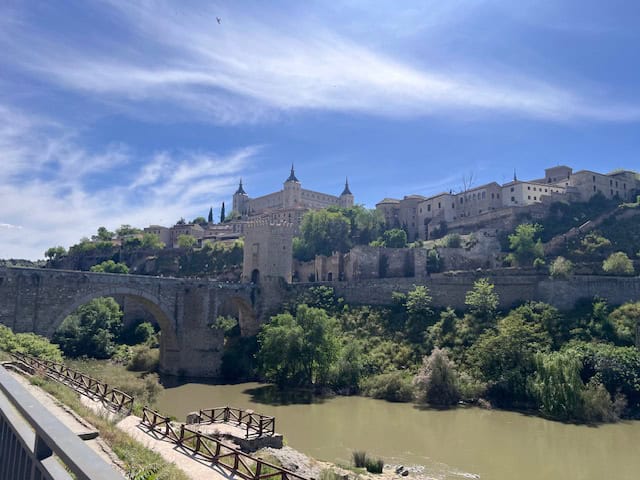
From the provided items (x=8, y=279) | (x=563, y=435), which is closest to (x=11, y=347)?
(x=8, y=279)

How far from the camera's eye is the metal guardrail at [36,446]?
Result: 2475 mm

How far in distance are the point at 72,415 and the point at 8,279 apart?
2080cm

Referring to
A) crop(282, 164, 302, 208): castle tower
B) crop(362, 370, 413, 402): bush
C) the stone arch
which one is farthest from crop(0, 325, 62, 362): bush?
crop(282, 164, 302, 208): castle tower

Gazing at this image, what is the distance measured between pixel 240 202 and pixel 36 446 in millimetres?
Answer: 125382

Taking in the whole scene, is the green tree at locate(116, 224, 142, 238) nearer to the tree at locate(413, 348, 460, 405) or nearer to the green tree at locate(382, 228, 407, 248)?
the green tree at locate(382, 228, 407, 248)

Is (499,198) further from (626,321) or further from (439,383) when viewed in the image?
(439,383)

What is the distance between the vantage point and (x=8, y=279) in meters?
28.9

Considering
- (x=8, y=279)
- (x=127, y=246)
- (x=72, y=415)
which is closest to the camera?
(x=72, y=415)

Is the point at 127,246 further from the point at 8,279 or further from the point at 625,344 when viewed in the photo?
the point at 625,344

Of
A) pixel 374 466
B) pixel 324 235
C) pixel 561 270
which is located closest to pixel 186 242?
pixel 324 235

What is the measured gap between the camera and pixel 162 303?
3756 cm

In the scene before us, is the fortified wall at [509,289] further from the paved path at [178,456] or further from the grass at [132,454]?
the grass at [132,454]

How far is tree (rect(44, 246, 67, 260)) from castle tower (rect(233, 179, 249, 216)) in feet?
129

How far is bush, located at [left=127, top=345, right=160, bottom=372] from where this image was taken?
40.2 m
